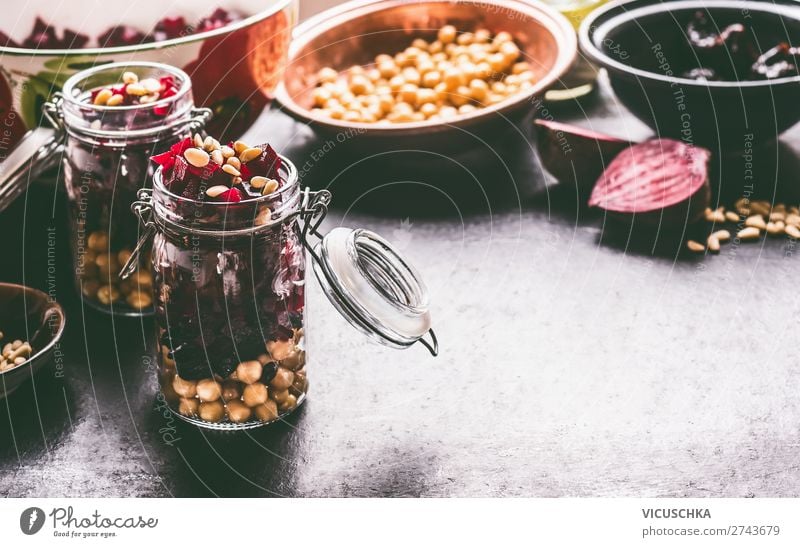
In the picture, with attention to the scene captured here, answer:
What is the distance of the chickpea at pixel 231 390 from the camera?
399 mm

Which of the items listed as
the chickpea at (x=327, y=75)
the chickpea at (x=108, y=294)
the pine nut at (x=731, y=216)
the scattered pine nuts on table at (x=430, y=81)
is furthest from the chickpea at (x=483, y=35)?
the chickpea at (x=108, y=294)

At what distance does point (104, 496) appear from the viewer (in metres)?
0.40

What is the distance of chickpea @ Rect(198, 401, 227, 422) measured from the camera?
1.34ft

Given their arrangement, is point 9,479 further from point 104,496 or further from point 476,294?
point 476,294

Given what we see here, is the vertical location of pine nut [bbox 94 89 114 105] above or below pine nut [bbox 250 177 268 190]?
above

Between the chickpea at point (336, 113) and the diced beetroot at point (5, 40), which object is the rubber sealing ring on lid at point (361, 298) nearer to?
the chickpea at point (336, 113)

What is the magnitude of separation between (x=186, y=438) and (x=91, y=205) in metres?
0.13

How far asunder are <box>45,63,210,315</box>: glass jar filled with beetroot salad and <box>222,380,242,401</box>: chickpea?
0.10 metres

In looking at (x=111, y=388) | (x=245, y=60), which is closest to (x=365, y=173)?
(x=245, y=60)

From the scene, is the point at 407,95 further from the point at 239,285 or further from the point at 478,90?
the point at 239,285

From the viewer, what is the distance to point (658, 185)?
538mm

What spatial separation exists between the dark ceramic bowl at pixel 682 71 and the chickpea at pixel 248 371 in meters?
0.27

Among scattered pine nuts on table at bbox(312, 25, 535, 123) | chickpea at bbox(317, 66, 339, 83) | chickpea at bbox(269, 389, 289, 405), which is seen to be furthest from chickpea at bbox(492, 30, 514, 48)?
chickpea at bbox(269, 389, 289, 405)

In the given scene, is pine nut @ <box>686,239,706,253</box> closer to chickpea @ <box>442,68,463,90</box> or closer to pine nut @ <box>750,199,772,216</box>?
pine nut @ <box>750,199,772,216</box>
